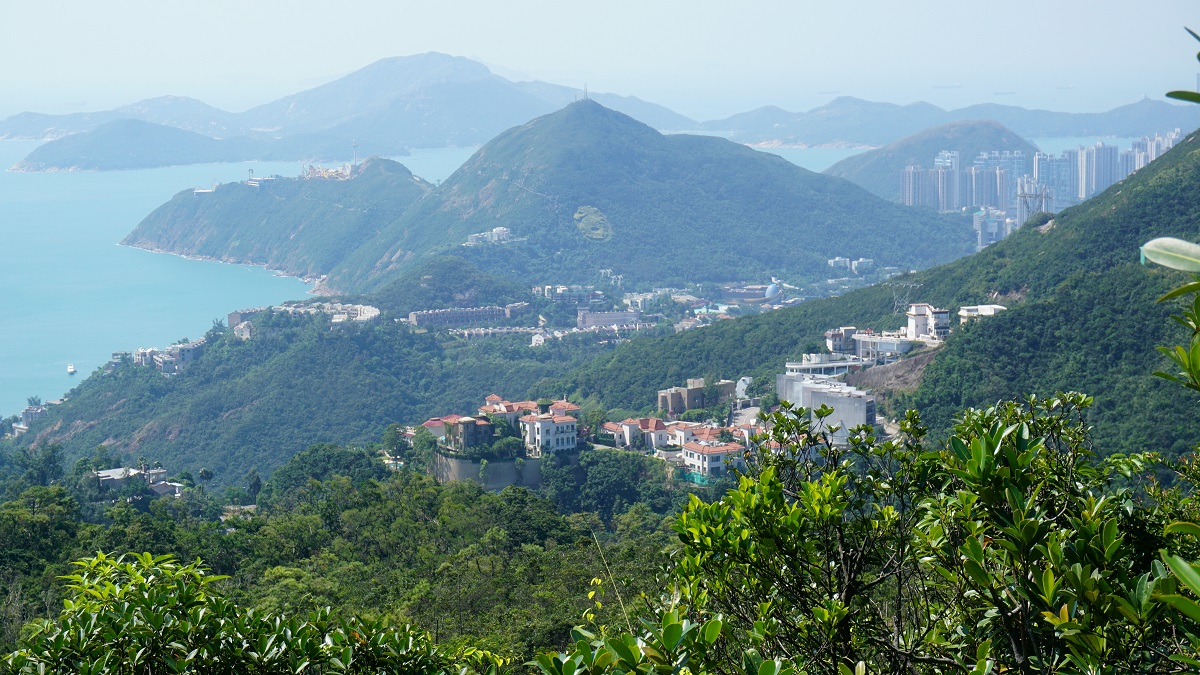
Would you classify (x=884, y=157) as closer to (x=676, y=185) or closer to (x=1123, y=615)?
(x=676, y=185)

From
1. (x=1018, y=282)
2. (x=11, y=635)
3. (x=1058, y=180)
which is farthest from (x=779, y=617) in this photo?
(x=1058, y=180)

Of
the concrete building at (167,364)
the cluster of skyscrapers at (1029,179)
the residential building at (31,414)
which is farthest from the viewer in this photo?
the cluster of skyscrapers at (1029,179)

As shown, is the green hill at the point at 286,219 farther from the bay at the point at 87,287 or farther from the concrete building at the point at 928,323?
the concrete building at the point at 928,323

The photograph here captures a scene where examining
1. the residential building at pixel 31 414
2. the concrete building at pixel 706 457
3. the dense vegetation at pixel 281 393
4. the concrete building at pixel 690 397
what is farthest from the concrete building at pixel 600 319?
the concrete building at pixel 706 457

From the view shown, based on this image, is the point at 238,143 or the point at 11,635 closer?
the point at 11,635

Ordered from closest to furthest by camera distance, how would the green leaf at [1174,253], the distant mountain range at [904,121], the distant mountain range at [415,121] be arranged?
the green leaf at [1174,253] → the distant mountain range at [415,121] → the distant mountain range at [904,121]

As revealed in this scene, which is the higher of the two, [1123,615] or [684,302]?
[1123,615]
